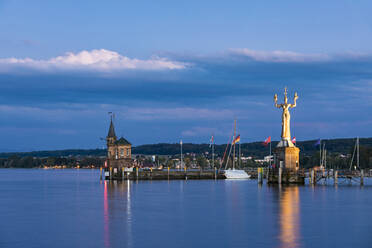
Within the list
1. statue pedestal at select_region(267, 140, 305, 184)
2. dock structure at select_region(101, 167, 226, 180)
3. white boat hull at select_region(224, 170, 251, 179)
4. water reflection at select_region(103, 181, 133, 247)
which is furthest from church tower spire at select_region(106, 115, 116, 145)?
water reflection at select_region(103, 181, 133, 247)

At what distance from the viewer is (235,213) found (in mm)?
61250

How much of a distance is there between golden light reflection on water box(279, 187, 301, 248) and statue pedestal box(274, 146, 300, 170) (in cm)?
701

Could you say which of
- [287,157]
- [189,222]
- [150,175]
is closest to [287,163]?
[287,157]

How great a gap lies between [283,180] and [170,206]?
31476 millimetres

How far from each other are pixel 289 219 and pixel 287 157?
39013 millimetres

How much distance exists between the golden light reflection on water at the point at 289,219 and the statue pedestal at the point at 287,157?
701cm

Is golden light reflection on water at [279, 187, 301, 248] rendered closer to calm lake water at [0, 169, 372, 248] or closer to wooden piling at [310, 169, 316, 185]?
calm lake water at [0, 169, 372, 248]

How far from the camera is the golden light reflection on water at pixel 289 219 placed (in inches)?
1638

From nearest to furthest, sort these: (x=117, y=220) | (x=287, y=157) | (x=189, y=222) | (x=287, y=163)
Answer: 1. (x=189, y=222)
2. (x=117, y=220)
3. (x=287, y=157)
4. (x=287, y=163)

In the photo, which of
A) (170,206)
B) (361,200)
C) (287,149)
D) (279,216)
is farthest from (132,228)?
(287,149)

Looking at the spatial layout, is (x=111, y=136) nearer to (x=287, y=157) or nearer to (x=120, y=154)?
(x=120, y=154)

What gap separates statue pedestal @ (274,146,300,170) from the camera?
9312 cm

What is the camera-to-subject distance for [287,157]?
9300 centimetres

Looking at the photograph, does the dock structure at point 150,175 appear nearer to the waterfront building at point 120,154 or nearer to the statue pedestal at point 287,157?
the waterfront building at point 120,154
